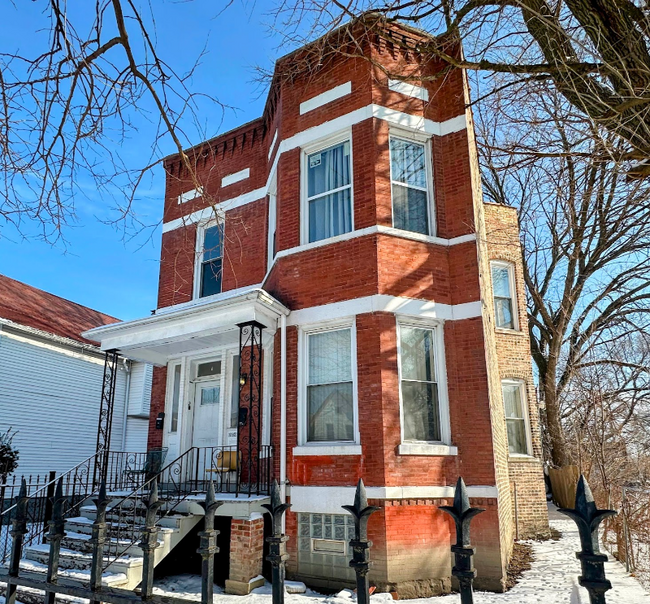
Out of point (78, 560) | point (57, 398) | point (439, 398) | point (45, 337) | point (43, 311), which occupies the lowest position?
point (78, 560)

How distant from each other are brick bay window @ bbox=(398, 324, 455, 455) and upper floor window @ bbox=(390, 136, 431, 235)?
1.91 metres

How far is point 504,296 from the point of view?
575 inches

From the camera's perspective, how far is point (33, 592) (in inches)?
260

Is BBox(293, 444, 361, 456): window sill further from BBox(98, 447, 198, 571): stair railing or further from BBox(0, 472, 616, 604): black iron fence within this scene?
BBox(0, 472, 616, 604): black iron fence

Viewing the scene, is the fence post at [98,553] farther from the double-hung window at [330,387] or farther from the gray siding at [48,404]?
the gray siding at [48,404]

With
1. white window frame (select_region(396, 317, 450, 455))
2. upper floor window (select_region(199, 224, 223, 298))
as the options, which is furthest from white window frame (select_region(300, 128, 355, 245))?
upper floor window (select_region(199, 224, 223, 298))

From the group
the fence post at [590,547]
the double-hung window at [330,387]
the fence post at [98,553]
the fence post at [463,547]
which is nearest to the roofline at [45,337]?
the double-hung window at [330,387]

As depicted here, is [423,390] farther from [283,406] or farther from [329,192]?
[329,192]

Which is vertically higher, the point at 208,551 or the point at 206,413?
the point at 206,413

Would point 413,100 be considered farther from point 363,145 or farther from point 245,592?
point 245,592

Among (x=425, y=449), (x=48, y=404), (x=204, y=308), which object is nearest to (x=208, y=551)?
(x=425, y=449)

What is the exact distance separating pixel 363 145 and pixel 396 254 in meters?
2.09

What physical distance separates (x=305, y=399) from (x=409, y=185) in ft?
13.6

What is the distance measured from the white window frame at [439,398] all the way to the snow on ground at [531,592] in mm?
1943
